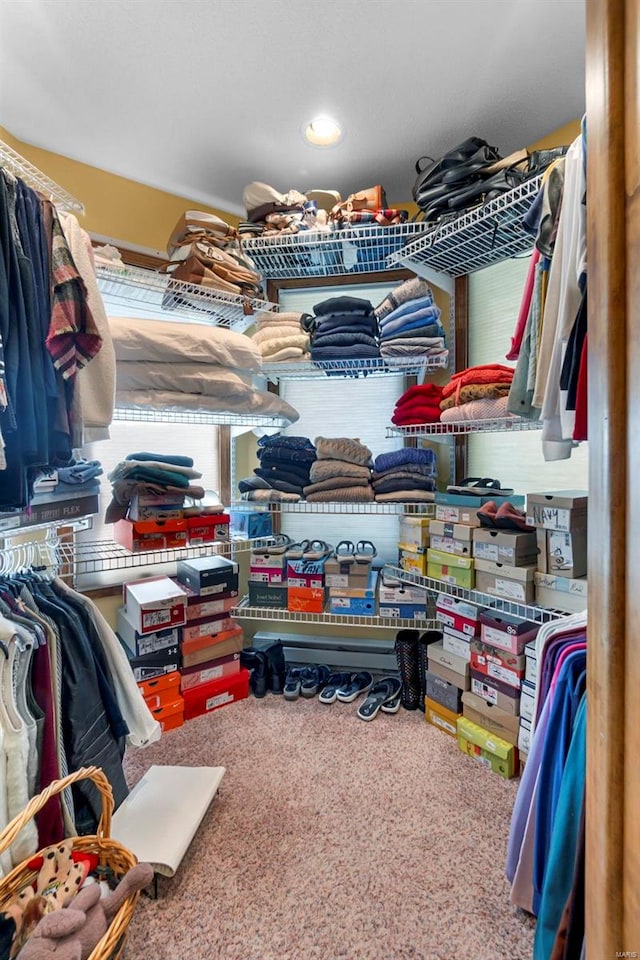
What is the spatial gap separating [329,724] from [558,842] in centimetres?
123

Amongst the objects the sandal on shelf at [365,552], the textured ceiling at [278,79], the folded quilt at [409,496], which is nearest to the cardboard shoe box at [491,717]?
the sandal on shelf at [365,552]

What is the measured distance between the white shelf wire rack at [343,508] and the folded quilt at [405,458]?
0.18 metres

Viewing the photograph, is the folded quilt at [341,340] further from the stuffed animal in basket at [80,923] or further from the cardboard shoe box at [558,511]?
the stuffed animal in basket at [80,923]

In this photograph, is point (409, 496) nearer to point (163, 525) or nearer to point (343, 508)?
point (343, 508)

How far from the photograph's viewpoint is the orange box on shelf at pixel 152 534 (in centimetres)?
182

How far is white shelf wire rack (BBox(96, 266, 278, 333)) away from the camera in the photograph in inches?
71.0

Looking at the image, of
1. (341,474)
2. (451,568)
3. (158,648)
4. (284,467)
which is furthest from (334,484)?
(158,648)

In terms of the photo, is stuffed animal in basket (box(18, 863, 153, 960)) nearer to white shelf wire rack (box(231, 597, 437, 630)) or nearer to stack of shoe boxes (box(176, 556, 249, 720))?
stack of shoe boxes (box(176, 556, 249, 720))

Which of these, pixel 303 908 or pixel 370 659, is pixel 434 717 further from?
pixel 303 908

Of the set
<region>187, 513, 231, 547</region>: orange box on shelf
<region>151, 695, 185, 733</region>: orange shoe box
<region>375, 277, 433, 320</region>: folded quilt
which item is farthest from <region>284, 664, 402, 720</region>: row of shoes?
<region>375, 277, 433, 320</region>: folded quilt

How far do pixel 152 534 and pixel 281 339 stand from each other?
1.07 m

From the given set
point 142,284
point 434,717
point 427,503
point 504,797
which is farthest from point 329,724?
point 142,284

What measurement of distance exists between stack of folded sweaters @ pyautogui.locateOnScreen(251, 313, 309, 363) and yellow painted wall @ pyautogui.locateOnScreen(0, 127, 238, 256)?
72cm

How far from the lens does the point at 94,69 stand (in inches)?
62.1
